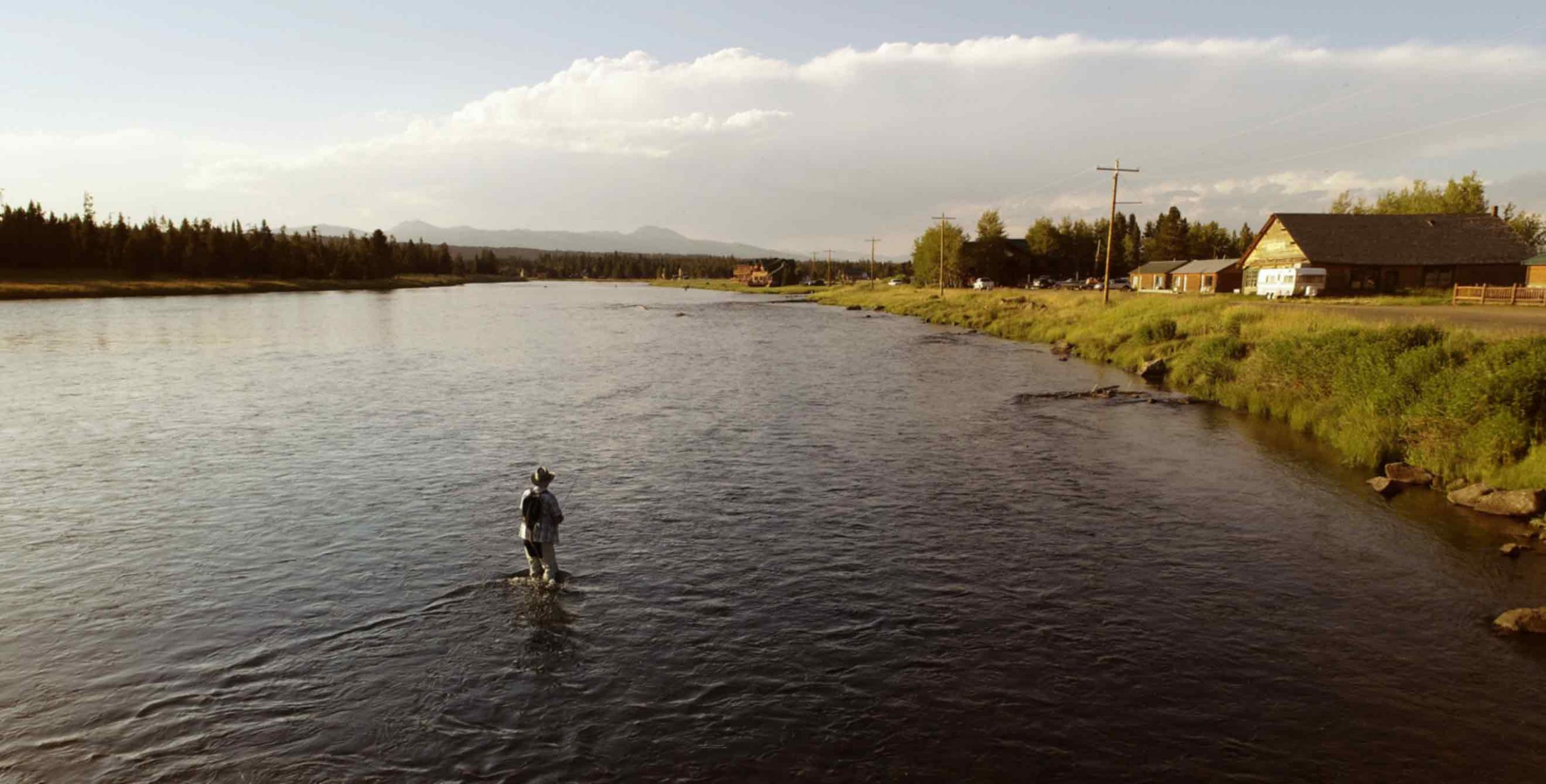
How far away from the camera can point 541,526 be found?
15305 mm

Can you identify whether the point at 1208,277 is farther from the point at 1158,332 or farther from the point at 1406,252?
the point at 1158,332

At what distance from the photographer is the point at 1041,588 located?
15.9 m

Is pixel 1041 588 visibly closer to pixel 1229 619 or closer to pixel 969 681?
pixel 1229 619

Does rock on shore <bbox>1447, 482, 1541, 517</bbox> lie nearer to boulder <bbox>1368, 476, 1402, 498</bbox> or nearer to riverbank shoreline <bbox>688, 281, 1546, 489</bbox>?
riverbank shoreline <bbox>688, 281, 1546, 489</bbox>

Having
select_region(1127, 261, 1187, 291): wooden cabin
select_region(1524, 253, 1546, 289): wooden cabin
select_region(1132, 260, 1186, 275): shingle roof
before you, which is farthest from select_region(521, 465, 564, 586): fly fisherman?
select_region(1132, 260, 1186, 275): shingle roof

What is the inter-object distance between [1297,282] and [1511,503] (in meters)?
60.0

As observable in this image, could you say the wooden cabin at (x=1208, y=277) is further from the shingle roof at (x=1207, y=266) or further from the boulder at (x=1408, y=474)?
the boulder at (x=1408, y=474)

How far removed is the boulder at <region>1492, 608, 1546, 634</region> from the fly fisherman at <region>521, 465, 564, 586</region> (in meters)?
15.8

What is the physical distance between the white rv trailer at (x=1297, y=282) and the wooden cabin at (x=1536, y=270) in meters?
14.7

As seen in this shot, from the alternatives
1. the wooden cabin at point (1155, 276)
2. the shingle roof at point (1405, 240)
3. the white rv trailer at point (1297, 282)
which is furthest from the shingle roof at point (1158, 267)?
the white rv trailer at point (1297, 282)

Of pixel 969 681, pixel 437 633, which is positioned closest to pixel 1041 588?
pixel 969 681

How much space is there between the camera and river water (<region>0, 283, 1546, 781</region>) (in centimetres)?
1078

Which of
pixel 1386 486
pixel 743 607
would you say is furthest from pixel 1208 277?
pixel 743 607

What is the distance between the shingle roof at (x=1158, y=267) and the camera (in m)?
121
